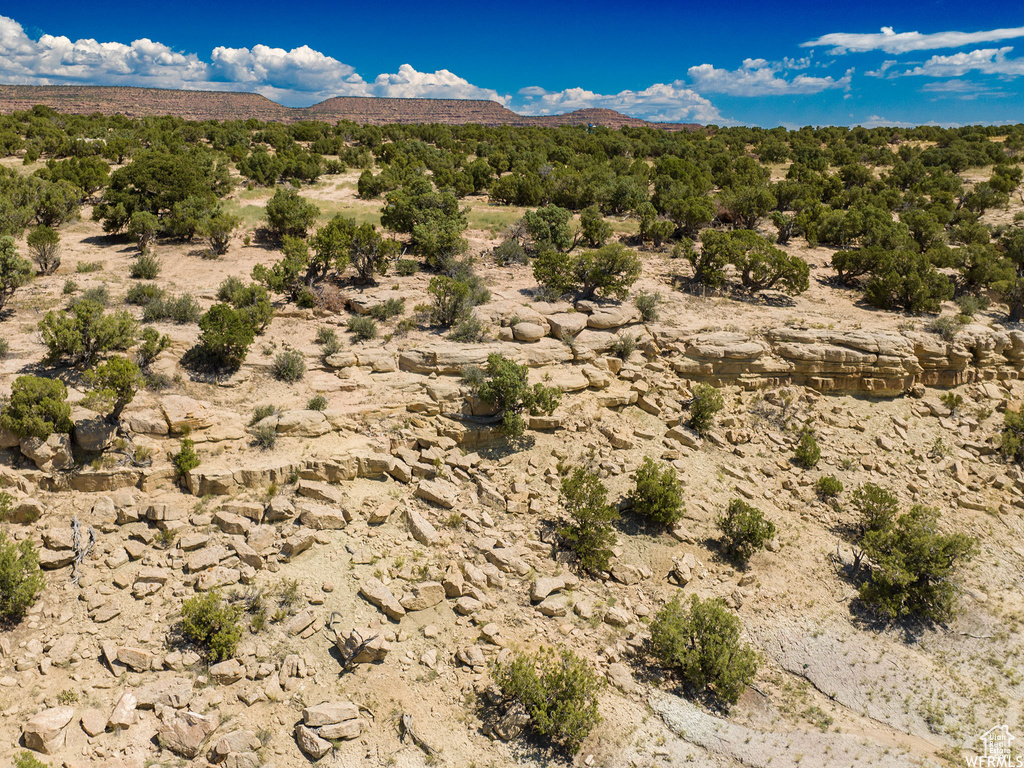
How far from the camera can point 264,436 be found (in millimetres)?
12383

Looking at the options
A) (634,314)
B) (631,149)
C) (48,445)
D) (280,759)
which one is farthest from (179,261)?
(631,149)

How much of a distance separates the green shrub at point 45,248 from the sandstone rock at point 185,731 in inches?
719

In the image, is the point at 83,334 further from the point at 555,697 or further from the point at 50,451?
the point at 555,697

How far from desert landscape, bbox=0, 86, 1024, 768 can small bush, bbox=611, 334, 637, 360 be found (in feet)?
0.53

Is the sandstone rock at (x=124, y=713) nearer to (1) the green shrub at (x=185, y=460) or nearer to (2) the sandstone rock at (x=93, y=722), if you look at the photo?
(2) the sandstone rock at (x=93, y=722)

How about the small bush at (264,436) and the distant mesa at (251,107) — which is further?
the distant mesa at (251,107)

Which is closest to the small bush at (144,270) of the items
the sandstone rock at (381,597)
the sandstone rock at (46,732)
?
the sandstone rock at (381,597)

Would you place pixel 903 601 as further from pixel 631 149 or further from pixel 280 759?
pixel 631 149

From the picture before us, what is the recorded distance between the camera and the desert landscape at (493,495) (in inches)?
344

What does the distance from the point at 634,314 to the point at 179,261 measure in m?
17.9

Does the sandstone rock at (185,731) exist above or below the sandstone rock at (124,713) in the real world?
below

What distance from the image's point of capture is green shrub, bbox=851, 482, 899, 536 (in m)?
13.8

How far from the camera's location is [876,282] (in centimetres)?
2148

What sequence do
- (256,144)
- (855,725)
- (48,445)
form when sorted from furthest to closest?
(256,144) < (48,445) < (855,725)
